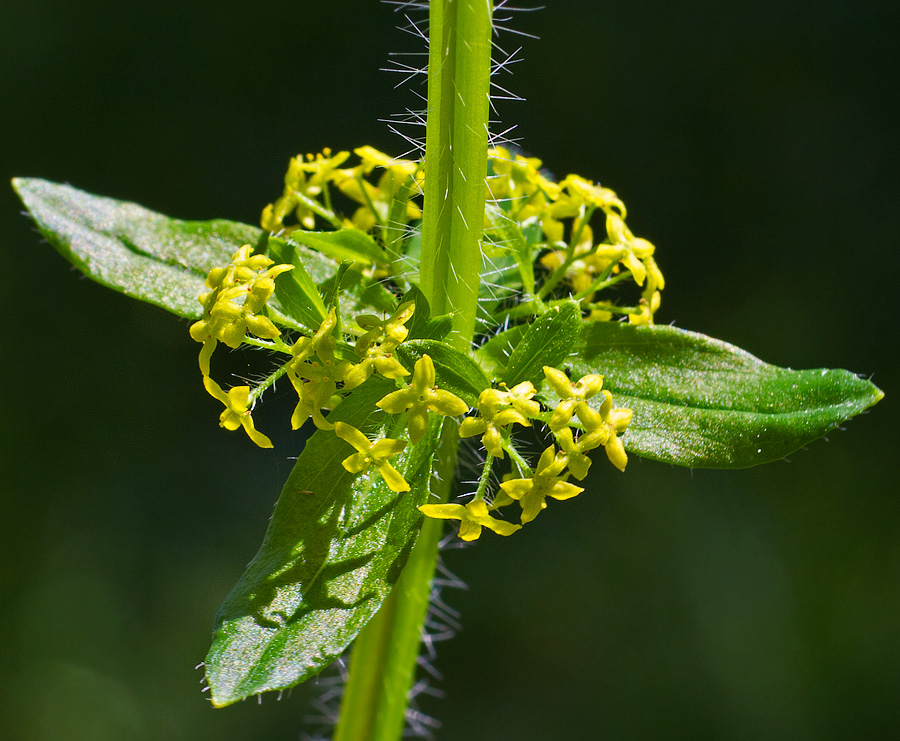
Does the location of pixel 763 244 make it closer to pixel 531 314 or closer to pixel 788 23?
pixel 788 23

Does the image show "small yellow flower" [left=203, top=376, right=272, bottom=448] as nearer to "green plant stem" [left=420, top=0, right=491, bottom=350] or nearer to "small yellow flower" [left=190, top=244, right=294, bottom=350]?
"small yellow flower" [left=190, top=244, right=294, bottom=350]

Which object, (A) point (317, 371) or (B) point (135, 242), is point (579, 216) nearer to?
(A) point (317, 371)

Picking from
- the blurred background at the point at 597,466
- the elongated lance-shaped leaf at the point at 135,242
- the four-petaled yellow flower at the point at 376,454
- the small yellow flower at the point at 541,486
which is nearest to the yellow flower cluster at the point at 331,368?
the four-petaled yellow flower at the point at 376,454

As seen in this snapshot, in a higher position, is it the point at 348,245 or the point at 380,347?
the point at 348,245

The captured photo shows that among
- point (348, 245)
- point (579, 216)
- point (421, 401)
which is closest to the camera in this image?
point (421, 401)

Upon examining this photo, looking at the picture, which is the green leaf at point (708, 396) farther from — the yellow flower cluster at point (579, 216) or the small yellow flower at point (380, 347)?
the small yellow flower at point (380, 347)

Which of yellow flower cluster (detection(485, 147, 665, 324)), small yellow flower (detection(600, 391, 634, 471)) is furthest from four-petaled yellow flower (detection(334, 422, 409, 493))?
yellow flower cluster (detection(485, 147, 665, 324))

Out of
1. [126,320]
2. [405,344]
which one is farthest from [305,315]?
[126,320]

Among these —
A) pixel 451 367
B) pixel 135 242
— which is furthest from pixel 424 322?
pixel 135 242
